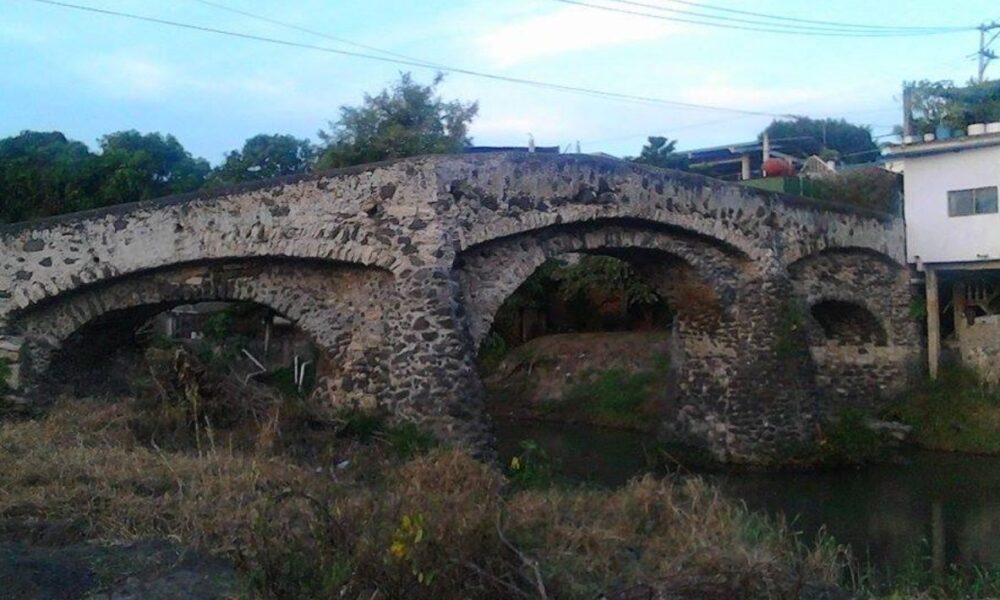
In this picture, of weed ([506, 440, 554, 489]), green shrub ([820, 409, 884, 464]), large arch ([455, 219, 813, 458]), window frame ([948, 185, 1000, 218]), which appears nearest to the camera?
weed ([506, 440, 554, 489])

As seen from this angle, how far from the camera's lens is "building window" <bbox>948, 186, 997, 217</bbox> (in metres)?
16.2

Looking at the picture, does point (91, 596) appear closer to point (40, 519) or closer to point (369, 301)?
point (40, 519)

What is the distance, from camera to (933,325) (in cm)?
1734

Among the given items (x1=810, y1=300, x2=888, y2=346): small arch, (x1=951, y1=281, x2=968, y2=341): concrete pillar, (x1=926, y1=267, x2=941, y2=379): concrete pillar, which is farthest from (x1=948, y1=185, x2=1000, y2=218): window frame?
(x1=810, y1=300, x2=888, y2=346): small arch

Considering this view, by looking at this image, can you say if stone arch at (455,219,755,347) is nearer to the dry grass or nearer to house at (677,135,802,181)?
the dry grass

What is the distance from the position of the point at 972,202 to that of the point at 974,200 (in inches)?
1.7

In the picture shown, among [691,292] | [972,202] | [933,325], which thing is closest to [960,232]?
[972,202]

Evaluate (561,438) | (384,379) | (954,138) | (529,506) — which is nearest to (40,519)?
(529,506)

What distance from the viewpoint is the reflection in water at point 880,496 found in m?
11.2

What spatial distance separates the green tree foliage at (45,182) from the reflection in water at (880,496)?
30.7 feet

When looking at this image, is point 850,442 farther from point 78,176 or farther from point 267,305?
point 78,176

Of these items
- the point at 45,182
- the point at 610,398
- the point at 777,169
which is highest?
the point at 45,182

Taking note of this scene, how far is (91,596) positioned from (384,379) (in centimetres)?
647

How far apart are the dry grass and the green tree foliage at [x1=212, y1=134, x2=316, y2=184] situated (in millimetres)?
15449
